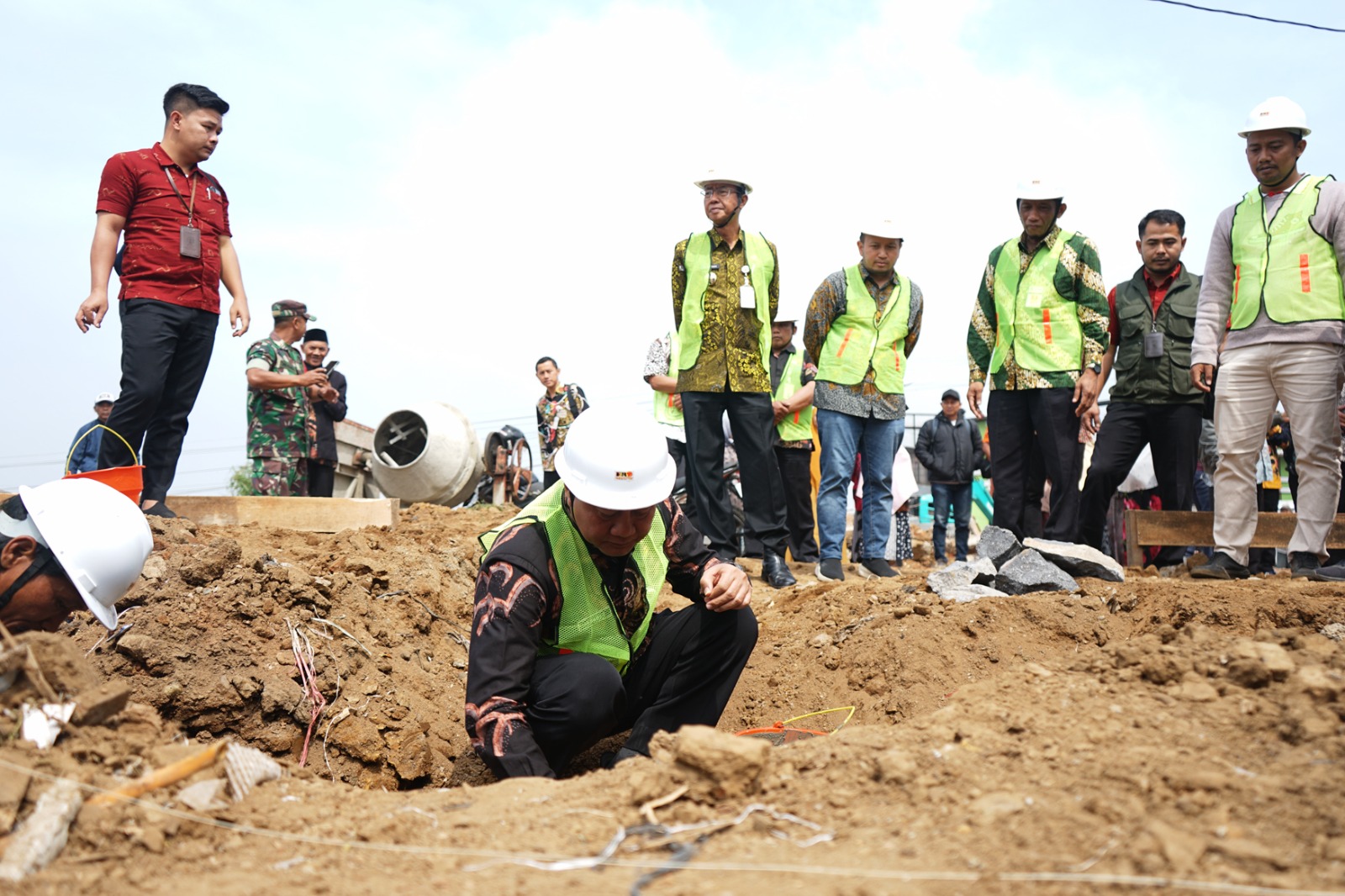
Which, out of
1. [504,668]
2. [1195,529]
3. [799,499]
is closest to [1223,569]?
[1195,529]

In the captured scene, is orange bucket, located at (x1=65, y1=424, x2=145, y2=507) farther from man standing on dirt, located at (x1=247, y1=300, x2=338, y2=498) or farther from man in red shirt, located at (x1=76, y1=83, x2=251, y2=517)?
man standing on dirt, located at (x1=247, y1=300, x2=338, y2=498)

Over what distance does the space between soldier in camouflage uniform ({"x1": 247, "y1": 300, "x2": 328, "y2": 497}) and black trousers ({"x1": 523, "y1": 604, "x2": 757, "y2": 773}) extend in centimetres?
390

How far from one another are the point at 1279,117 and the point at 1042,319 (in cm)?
149

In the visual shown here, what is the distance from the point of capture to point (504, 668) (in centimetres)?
289

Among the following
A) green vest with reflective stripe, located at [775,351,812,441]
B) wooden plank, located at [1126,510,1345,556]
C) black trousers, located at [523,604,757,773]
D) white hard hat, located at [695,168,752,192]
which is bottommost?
black trousers, located at [523,604,757,773]

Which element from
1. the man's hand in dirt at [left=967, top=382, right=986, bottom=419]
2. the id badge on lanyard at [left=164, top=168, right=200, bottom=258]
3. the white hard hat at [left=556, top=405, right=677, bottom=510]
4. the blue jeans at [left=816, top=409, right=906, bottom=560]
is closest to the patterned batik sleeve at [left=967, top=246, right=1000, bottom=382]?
the man's hand in dirt at [left=967, top=382, right=986, bottom=419]

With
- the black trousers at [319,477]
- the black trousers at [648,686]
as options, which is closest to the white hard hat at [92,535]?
the black trousers at [648,686]

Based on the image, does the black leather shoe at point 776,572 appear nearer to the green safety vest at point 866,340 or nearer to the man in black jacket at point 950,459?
the green safety vest at point 866,340

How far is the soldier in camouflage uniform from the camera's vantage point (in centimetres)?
652

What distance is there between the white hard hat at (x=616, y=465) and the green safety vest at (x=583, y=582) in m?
0.16

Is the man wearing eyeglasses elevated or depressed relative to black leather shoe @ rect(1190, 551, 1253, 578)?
elevated

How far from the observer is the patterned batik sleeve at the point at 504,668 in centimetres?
283

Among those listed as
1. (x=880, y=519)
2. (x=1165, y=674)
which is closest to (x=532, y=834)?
(x=1165, y=674)

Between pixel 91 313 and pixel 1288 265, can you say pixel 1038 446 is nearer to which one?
pixel 1288 265
